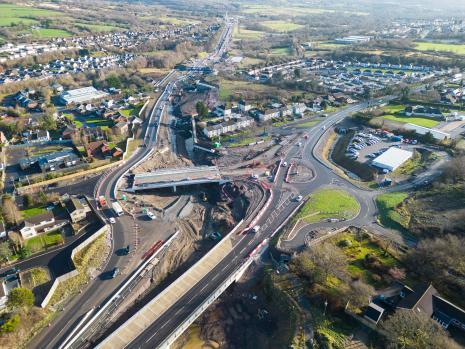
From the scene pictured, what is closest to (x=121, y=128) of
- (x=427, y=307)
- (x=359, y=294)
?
(x=359, y=294)

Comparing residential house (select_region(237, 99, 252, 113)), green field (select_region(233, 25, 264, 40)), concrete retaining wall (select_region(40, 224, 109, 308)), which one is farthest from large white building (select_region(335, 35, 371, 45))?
concrete retaining wall (select_region(40, 224, 109, 308))

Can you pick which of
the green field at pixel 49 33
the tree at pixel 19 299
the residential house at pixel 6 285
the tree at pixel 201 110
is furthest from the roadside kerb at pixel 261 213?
the green field at pixel 49 33

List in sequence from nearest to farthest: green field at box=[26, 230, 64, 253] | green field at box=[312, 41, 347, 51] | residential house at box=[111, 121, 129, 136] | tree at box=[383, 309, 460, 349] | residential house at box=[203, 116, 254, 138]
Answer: tree at box=[383, 309, 460, 349] → green field at box=[26, 230, 64, 253] → residential house at box=[111, 121, 129, 136] → residential house at box=[203, 116, 254, 138] → green field at box=[312, 41, 347, 51]

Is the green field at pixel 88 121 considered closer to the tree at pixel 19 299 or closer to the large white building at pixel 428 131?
the tree at pixel 19 299

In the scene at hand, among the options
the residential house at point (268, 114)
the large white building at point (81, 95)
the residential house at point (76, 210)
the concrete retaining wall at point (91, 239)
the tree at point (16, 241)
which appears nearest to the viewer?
the tree at point (16, 241)

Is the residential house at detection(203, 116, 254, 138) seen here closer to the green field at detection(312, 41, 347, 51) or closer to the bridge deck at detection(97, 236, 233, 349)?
the bridge deck at detection(97, 236, 233, 349)

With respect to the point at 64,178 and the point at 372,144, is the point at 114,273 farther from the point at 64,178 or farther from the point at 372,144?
the point at 372,144
